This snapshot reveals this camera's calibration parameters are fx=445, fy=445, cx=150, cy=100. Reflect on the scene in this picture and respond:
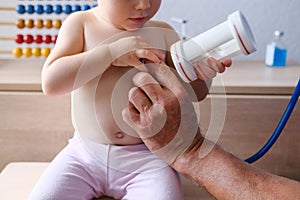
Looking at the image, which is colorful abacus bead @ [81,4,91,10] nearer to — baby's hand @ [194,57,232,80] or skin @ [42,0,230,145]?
skin @ [42,0,230,145]

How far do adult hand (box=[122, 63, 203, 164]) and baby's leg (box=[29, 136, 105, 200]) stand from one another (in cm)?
17

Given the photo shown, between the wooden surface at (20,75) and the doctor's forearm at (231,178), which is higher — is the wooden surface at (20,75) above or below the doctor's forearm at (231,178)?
below

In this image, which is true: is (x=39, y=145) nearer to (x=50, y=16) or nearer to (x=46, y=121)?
(x=46, y=121)

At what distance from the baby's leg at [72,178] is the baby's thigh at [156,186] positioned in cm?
7

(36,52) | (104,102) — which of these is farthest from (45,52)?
(104,102)

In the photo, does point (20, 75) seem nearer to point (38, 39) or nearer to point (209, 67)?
point (38, 39)

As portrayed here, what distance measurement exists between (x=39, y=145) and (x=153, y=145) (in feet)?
2.06

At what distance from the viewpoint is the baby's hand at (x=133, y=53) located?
0.79m

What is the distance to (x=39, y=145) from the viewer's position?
134 cm

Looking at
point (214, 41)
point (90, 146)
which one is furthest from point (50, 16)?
point (214, 41)

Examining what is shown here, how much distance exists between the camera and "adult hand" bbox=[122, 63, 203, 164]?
0.78m

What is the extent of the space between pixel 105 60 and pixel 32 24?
758mm

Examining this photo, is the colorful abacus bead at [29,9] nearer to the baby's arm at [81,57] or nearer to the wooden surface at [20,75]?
the wooden surface at [20,75]

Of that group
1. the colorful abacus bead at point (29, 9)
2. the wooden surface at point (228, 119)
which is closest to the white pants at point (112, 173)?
the wooden surface at point (228, 119)
